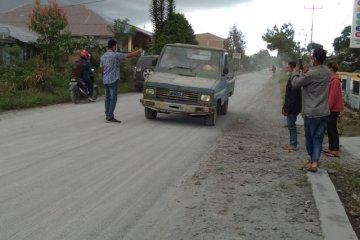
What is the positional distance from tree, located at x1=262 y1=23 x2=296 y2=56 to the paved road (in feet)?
240

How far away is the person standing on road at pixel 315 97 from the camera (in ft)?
24.4

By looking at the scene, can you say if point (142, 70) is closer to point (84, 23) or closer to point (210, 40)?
point (84, 23)

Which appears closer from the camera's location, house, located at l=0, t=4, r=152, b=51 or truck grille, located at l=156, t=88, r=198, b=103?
truck grille, located at l=156, t=88, r=198, b=103

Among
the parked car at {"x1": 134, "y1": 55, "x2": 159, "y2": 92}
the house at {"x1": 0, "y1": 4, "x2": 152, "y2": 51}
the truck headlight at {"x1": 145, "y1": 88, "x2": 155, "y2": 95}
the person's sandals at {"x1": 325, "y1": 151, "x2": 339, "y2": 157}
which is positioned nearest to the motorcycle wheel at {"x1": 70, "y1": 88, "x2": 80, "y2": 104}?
the truck headlight at {"x1": 145, "y1": 88, "x2": 155, "y2": 95}

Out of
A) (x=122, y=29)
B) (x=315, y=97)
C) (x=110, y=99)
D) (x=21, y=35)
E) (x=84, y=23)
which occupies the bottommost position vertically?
(x=110, y=99)

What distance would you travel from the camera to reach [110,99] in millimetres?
12094

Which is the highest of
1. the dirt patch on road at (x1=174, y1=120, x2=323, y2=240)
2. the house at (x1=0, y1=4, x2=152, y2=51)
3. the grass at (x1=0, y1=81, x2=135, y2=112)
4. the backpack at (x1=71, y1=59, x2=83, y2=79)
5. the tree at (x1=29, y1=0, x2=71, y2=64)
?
the house at (x1=0, y1=4, x2=152, y2=51)

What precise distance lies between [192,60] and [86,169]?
693cm

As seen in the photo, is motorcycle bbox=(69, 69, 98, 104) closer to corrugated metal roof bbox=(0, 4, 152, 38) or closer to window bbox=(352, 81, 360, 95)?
window bbox=(352, 81, 360, 95)

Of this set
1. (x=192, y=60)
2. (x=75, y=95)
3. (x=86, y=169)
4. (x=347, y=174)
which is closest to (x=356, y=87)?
(x=192, y=60)

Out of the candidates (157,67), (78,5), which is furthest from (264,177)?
(78,5)

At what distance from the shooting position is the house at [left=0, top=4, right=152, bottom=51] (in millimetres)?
43719

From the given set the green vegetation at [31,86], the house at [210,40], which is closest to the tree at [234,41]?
the house at [210,40]

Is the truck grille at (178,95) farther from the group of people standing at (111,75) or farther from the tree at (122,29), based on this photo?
the tree at (122,29)
